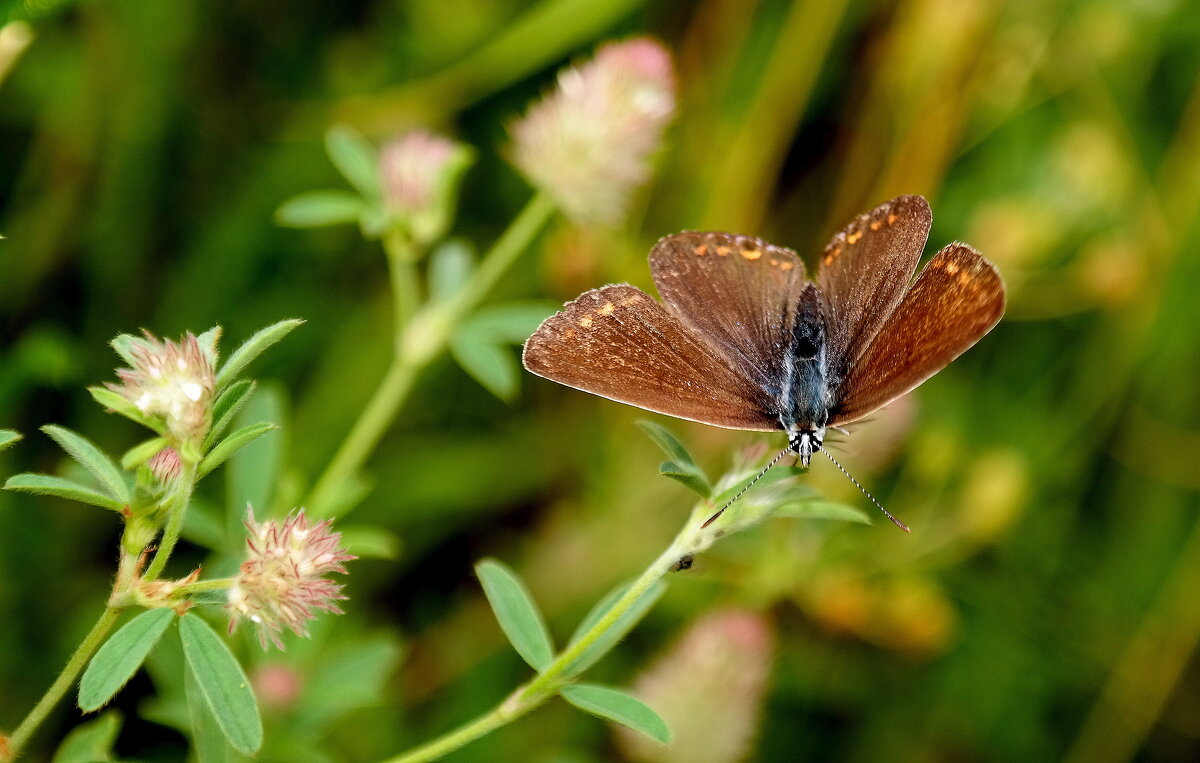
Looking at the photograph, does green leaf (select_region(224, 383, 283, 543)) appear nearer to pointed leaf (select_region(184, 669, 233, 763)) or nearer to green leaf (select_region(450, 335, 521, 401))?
green leaf (select_region(450, 335, 521, 401))

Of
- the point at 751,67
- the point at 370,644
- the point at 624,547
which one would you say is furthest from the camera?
the point at 751,67

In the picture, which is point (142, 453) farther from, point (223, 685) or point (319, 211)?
point (319, 211)

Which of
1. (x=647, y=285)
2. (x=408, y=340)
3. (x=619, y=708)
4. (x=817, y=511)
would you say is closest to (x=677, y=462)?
(x=817, y=511)

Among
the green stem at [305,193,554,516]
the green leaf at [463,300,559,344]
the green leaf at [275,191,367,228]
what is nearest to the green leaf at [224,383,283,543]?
the green stem at [305,193,554,516]

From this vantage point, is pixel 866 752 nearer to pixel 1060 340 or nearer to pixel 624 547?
pixel 624 547

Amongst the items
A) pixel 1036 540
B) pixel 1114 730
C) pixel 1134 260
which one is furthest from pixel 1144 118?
pixel 1114 730

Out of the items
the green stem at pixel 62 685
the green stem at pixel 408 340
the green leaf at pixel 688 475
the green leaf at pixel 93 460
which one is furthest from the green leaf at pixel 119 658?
the green stem at pixel 408 340
